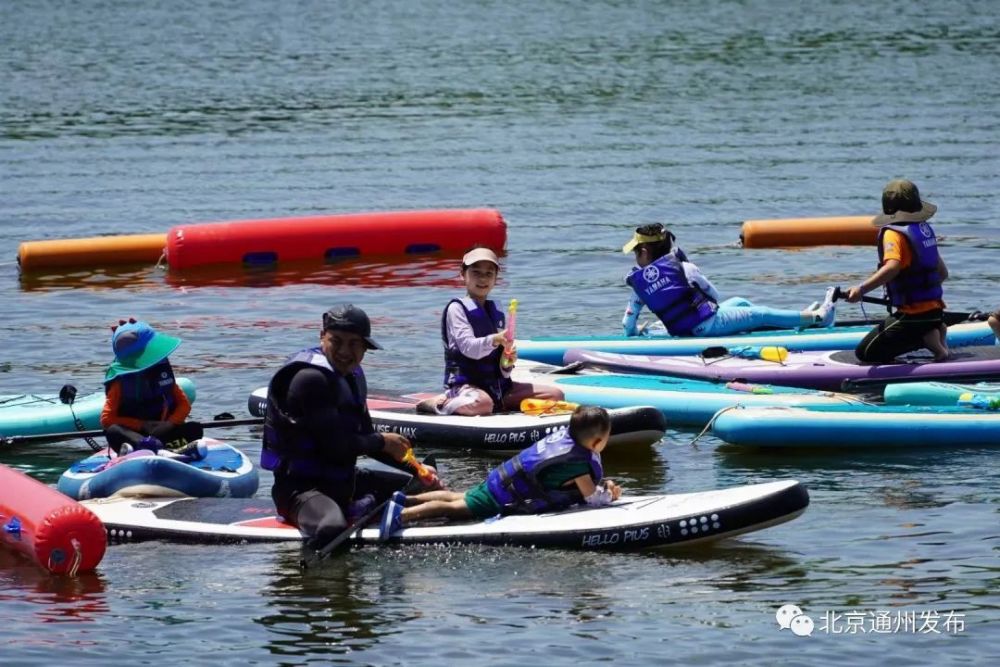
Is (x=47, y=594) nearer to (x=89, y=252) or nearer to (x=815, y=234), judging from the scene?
(x=89, y=252)

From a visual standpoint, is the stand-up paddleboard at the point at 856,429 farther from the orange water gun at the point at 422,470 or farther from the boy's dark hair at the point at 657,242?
the orange water gun at the point at 422,470

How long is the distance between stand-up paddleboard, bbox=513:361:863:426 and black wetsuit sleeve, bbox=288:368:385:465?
3.78m

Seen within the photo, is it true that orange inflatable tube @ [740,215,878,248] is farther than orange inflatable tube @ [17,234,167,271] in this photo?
Yes

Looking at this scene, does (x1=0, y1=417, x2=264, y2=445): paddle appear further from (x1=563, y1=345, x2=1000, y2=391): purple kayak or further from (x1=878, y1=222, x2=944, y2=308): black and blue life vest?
(x1=878, y1=222, x2=944, y2=308): black and blue life vest

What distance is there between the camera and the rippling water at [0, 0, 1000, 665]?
9430 millimetres

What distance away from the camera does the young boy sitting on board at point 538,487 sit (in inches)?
396

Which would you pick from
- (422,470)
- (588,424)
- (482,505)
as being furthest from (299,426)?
(588,424)

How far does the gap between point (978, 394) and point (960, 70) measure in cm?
2331

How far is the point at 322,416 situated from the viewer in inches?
Answer: 383

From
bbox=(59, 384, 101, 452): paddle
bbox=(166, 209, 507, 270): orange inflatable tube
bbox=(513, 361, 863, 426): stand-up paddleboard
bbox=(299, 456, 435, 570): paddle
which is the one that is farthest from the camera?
bbox=(166, 209, 507, 270): orange inflatable tube

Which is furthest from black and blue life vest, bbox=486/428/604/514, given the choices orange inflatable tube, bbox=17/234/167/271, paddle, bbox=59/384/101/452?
orange inflatable tube, bbox=17/234/167/271

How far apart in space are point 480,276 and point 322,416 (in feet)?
9.72

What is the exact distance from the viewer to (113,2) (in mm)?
48969

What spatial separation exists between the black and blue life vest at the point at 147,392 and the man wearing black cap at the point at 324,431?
70.0 inches
